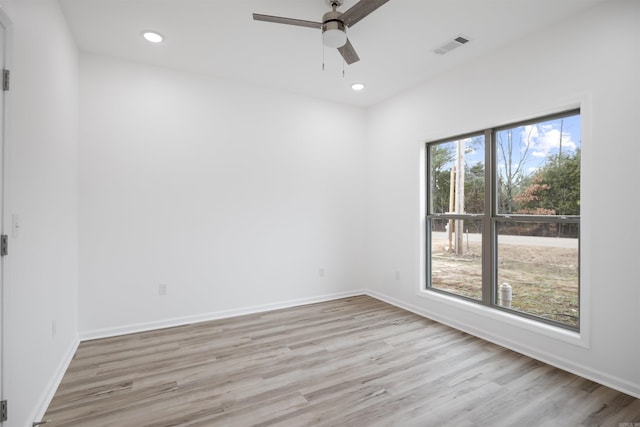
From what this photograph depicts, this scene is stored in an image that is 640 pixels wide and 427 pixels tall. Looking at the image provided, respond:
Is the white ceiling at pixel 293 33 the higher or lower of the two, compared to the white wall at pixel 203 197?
higher

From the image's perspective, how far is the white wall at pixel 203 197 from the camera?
3.23 m

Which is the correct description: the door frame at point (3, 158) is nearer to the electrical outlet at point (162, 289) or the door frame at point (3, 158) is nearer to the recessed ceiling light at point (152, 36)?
the recessed ceiling light at point (152, 36)

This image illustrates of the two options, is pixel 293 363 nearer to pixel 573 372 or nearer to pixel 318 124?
pixel 573 372

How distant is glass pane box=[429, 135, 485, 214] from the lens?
348cm

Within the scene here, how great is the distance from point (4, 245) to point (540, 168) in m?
3.86

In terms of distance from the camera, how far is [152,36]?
2877mm

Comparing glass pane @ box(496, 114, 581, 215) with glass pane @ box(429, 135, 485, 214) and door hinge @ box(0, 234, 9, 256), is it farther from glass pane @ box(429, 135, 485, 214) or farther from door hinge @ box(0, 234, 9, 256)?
door hinge @ box(0, 234, 9, 256)

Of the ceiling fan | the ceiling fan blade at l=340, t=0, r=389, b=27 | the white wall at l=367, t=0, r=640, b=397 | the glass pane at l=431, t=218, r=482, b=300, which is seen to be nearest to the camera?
the ceiling fan blade at l=340, t=0, r=389, b=27

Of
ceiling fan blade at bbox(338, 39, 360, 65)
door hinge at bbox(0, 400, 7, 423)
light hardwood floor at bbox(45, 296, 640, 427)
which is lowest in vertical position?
light hardwood floor at bbox(45, 296, 640, 427)

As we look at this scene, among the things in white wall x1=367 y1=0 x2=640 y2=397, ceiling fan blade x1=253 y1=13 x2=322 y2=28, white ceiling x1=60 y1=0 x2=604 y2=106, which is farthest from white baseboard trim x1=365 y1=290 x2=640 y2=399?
ceiling fan blade x1=253 y1=13 x2=322 y2=28

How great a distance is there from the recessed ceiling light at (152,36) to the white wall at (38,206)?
1.95ft

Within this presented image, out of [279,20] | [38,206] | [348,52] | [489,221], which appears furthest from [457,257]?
[38,206]

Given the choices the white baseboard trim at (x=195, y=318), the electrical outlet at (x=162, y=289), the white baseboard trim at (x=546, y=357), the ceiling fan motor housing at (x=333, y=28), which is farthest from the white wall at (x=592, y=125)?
the electrical outlet at (x=162, y=289)

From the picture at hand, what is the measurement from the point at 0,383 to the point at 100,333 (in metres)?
1.89
